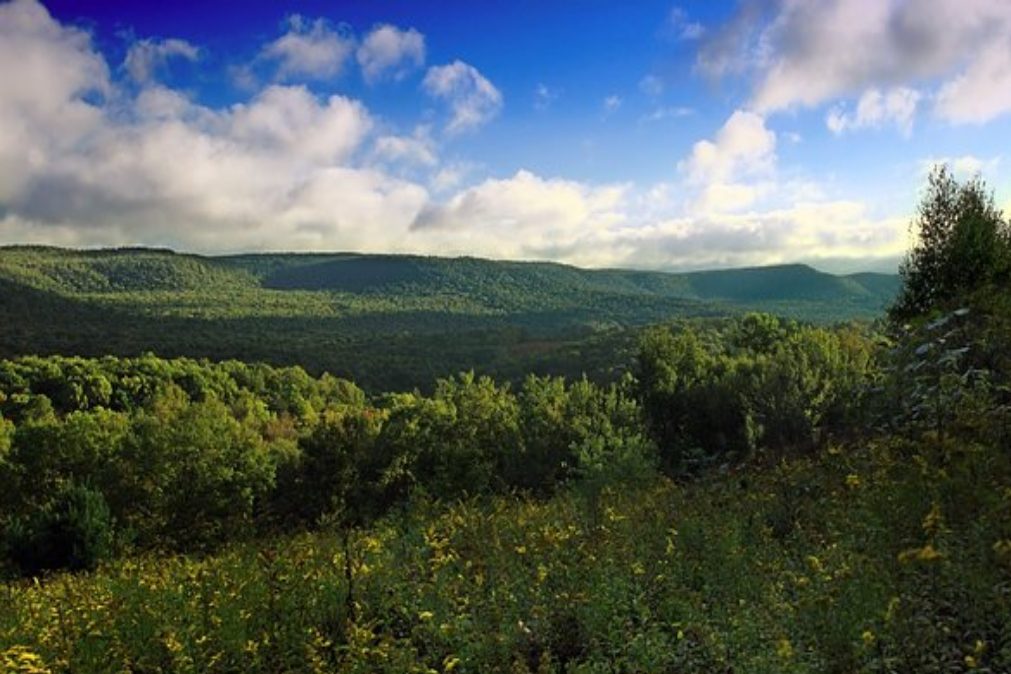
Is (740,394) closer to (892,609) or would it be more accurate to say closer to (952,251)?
(952,251)

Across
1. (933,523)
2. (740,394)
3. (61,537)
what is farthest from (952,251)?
(61,537)

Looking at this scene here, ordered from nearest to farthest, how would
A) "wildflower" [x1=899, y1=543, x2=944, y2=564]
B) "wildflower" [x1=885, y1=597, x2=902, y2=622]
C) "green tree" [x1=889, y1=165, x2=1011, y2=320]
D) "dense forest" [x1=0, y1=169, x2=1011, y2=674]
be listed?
"wildflower" [x1=885, y1=597, x2=902, y2=622], "wildflower" [x1=899, y1=543, x2=944, y2=564], "dense forest" [x1=0, y1=169, x2=1011, y2=674], "green tree" [x1=889, y1=165, x2=1011, y2=320]

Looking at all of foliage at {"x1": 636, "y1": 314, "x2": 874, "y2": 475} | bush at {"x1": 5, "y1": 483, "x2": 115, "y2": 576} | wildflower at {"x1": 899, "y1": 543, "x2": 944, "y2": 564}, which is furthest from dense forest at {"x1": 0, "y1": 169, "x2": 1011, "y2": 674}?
bush at {"x1": 5, "y1": 483, "x2": 115, "y2": 576}

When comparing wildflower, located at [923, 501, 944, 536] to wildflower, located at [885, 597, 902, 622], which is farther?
wildflower, located at [923, 501, 944, 536]

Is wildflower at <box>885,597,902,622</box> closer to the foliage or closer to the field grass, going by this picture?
the field grass

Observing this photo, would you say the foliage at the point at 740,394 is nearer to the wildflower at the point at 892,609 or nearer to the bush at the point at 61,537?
the bush at the point at 61,537

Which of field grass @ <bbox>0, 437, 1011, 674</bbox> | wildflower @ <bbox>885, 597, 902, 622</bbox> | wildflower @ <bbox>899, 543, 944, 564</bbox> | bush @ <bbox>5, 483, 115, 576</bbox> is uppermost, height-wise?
wildflower @ <bbox>899, 543, 944, 564</bbox>

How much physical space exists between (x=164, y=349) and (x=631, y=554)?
12052cm

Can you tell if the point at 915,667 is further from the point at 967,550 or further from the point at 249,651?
the point at 249,651

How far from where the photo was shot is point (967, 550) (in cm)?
514

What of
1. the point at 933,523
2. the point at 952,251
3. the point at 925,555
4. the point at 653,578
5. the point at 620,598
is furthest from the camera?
the point at 952,251

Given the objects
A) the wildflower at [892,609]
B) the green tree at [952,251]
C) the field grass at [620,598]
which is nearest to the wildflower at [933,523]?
the field grass at [620,598]

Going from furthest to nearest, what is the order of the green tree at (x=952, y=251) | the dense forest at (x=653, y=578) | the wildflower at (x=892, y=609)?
the green tree at (x=952, y=251), the dense forest at (x=653, y=578), the wildflower at (x=892, y=609)

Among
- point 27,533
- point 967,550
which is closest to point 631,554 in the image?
point 967,550
